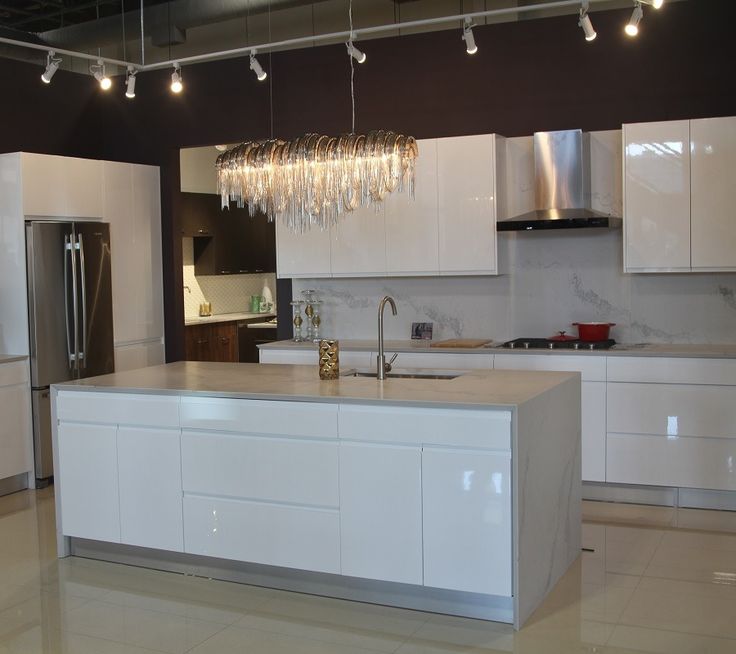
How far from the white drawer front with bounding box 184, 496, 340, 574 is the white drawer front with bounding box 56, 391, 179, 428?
17.5 inches

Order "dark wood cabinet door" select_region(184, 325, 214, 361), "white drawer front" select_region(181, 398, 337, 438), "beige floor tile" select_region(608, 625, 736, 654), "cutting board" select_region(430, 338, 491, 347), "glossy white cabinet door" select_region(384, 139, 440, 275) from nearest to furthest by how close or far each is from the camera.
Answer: "beige floor tile" select_region(608, 625, 736, 654) < "white drawer front" select_region(181, 398, 337, 438) < "cutting board" select_region(430, 338, 491, 347) < "glossy white cabinet door" select_region(384, 139, 440, 275) < "dark wood cabinet door" select_region(184, 325, 214, 361)

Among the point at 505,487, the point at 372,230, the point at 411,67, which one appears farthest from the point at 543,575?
the point at 411,67

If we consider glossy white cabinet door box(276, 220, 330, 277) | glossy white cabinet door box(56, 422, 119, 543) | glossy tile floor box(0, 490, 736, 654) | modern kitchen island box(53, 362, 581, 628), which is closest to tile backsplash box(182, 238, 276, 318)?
glossy white cabinet door box(276, 220, 330, 277)

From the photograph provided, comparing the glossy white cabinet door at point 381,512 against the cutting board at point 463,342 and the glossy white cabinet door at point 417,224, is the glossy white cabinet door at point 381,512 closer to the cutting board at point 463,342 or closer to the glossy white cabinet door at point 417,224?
the cutting board at point 463,342

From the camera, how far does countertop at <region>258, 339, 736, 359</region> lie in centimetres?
568

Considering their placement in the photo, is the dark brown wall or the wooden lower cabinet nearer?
the dark brown wall

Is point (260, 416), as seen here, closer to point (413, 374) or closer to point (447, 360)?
point (413, 374)

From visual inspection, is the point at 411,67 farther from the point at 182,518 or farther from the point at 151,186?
the point at 182,518

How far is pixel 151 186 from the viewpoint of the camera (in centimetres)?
781

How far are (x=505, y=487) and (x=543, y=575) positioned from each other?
0.59 metres

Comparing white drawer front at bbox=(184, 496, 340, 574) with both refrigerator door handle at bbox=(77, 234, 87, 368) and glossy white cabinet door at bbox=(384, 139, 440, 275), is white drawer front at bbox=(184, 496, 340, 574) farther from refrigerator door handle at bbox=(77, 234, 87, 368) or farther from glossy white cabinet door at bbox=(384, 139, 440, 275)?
glossy white cabinet door at bbox=(384, 139, 440, 275)

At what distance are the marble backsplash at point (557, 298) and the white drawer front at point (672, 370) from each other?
0.66m

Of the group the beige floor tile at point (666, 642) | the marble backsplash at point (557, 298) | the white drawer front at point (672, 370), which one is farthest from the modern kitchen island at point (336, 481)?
the marble backsplash at point (557, 298)

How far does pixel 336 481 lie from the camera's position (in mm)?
4238
